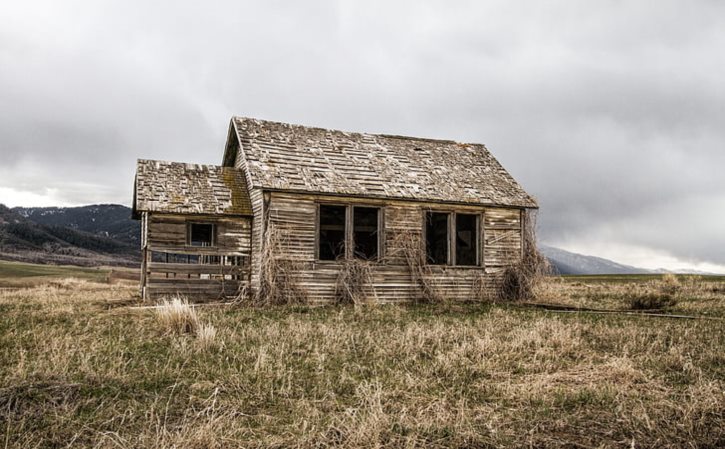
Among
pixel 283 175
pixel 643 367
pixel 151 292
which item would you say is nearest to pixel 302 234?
pixel 283 175

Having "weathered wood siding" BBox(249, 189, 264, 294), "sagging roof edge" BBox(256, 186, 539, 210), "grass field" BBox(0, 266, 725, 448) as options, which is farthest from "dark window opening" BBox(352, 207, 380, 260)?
"grass field" BBox(0, 266, 725, 448)

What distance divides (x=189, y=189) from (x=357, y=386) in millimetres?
12114

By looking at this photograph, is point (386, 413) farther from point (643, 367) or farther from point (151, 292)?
point (151, 292)

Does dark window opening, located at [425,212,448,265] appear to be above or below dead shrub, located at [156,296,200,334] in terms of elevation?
above

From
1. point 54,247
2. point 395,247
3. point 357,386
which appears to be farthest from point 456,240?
point 54,247

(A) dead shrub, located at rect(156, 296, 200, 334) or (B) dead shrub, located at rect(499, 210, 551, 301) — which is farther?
(B) dead shrub, located at rect(499, 210, 551, 301)

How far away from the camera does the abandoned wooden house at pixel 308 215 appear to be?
15680 millimetres

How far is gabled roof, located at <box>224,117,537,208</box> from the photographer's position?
16.4 meters

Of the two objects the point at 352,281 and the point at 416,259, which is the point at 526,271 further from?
the point at 352,281

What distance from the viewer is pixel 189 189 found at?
16578mm

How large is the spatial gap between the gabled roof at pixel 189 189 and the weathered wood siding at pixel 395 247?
160cm

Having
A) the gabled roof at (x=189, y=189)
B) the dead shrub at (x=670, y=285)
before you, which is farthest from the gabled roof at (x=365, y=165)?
the dead shrub at (x=670, y=285)

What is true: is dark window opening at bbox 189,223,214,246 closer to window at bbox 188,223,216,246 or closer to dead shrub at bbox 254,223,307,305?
A: window at bbox 188,223,216,246

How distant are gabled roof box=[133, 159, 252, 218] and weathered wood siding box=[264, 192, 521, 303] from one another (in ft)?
5.26
